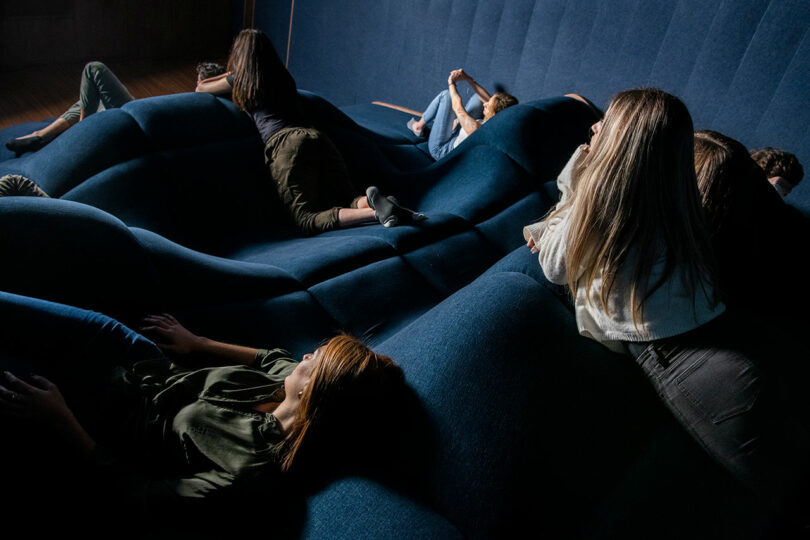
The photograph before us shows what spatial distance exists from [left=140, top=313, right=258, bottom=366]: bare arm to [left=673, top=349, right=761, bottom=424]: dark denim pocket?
107 cm

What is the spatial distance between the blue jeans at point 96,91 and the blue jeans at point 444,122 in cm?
190

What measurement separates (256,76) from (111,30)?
3.19m

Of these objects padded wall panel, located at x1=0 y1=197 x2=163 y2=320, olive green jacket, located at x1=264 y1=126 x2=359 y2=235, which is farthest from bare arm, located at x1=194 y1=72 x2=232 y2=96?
padded wall panel, located at x1=0 y1=197 x2=163 y2=320

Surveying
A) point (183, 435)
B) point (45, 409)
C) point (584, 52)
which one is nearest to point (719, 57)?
point (584, 52)

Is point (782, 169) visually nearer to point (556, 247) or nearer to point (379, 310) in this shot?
point (556, 247)

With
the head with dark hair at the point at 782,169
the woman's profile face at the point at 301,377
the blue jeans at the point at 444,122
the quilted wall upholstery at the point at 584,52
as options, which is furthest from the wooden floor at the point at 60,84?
the head with dark hair at the point at 782,169

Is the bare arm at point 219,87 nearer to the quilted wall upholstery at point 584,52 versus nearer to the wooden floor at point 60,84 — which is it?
the wooden floor at point 60,84

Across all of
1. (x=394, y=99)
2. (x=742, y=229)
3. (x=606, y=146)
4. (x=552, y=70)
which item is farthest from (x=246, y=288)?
(x=394, y=99)

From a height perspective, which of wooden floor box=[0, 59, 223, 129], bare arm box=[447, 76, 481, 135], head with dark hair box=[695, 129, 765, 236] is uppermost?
head with dark hair box=[695, 129, 765, 236]

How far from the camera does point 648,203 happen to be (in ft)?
3.69

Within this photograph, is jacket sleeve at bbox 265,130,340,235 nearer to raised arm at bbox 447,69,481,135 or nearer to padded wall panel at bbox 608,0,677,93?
raised arm at bbox 447,69,481,135

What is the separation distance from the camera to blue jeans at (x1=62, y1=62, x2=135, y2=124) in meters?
2.60

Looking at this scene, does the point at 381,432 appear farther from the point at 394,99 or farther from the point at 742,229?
the point at 394,99

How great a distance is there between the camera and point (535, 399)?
1.12 meters
